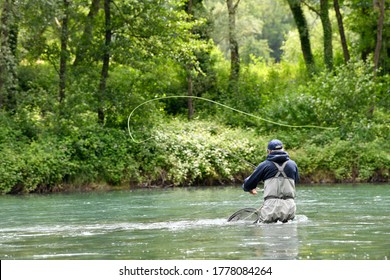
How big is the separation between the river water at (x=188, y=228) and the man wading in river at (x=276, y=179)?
36 centimetres

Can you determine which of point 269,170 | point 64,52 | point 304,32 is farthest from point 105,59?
point 269,170

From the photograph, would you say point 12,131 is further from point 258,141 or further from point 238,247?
point 238,247

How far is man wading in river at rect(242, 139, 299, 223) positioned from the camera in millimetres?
14984

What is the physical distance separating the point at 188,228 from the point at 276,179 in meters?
1.81

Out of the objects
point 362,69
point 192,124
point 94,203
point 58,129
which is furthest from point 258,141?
point 94,203

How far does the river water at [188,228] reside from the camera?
12305 mm

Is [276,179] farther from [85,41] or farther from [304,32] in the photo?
[304,32]

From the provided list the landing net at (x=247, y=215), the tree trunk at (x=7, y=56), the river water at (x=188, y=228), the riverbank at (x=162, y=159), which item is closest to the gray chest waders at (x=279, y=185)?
the river water at (x=188, y=228)

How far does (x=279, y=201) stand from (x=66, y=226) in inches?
162

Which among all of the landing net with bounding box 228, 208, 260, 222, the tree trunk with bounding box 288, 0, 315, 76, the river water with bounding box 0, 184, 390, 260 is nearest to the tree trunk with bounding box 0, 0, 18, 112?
the river water with bounding box 0, 184, 390, 260

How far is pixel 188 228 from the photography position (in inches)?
616

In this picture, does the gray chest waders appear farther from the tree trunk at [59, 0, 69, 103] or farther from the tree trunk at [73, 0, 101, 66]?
the tree trunk at [73, 0, 101, 66]

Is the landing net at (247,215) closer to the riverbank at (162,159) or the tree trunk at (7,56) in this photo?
the riverbank at (162,159)

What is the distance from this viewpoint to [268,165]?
15055 millimetres
